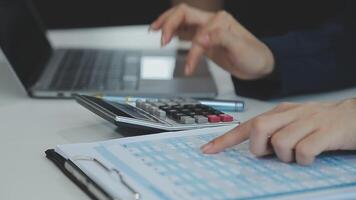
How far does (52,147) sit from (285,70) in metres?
0.44

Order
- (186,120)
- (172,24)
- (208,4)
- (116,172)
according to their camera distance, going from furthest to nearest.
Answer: (208,4)
(172,24)
(186,120)
(116,172)

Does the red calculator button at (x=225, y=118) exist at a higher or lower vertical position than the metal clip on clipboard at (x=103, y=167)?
higher

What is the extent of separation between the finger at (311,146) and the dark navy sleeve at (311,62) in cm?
37

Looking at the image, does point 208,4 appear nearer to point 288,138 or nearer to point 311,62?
point 311,62

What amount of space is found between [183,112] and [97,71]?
36 cm

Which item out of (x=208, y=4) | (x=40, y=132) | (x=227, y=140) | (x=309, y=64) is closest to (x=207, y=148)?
(x=227, y=140)

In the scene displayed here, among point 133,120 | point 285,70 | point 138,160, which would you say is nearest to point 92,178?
point 138,160

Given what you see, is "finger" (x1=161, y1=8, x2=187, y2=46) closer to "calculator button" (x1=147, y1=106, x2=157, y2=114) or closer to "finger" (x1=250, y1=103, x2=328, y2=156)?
"calculator button" (x1=147, y1=106, x2=157, y2=114)

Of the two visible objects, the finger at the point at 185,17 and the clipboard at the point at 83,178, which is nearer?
the clipboard at the point at 83,178

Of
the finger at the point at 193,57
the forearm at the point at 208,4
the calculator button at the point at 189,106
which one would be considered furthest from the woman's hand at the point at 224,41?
the forearm at the point at 208,4

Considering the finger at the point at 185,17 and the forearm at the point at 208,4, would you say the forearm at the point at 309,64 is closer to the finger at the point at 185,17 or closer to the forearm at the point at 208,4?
the finger at the point at 185,17

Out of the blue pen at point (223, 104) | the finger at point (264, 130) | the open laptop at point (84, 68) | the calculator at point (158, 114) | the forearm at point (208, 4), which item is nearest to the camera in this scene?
the finger at point (264, 130)

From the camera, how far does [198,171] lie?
614 millimetres

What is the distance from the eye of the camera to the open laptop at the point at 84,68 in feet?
3.31
